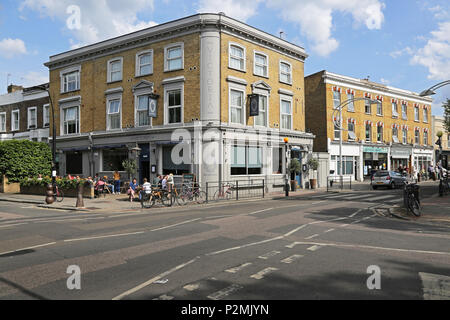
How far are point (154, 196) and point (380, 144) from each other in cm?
3209

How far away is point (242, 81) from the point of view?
23.3m

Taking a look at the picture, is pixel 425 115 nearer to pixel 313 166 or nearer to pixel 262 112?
pixel 313 166

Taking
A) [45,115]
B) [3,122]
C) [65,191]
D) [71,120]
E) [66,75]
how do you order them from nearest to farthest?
1. [65,191]
2. [71,120]
3. [66,75]
4. [45,115]
5. [3,122]

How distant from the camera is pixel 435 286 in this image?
4.89 metres

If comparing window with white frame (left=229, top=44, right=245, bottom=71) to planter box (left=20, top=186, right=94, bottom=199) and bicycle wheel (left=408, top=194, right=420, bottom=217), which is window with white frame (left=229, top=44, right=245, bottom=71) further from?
bicycle wheel (left=408, top=194, right=420, bottom=217)

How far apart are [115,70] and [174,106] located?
6.97 m

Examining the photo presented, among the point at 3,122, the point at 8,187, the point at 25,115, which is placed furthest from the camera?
the point at 3,122

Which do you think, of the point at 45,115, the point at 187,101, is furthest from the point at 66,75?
the point at 187,101

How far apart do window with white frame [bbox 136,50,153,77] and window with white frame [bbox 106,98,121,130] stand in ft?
9.61

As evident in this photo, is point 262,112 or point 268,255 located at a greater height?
point 262,112

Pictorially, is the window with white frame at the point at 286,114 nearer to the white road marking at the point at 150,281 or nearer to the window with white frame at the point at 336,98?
the window with white frame at the point at 336,98

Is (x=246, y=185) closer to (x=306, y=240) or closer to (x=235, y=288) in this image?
(x=306, y=240)

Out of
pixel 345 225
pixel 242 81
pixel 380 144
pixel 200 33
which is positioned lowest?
pixel 345 225
